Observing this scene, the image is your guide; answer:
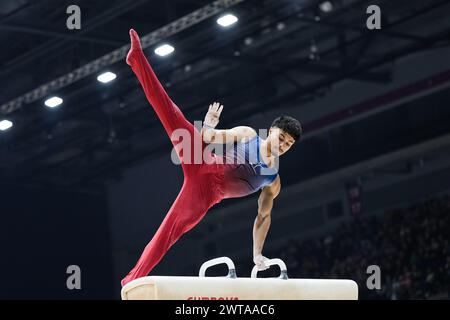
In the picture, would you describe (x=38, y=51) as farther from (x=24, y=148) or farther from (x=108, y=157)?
(x=108, y=157)

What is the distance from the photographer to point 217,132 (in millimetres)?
5871

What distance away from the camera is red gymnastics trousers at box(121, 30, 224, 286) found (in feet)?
19.7

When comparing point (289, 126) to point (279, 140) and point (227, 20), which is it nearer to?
point (279, 140)

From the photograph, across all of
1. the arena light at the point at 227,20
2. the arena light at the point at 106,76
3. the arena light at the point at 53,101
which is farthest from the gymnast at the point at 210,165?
the arena light at the point at 53,101

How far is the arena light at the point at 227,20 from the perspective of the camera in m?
13.8

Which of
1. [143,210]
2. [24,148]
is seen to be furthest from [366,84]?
[24,148]

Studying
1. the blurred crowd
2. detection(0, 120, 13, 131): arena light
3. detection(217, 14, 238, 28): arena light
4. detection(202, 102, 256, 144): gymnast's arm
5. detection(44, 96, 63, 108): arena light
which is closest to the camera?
detection(202, 102, 256, 144): gymnast's arm

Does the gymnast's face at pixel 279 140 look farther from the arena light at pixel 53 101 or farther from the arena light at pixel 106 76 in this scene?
the arena light at pixel 53 101

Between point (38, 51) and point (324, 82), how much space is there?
579cm

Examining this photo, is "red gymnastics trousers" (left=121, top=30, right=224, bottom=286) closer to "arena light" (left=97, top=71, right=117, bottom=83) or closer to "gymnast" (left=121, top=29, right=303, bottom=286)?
"gymnast" (left=121, top=29, right=303, bottom=286)

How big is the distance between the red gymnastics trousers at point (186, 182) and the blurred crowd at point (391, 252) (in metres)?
9.78

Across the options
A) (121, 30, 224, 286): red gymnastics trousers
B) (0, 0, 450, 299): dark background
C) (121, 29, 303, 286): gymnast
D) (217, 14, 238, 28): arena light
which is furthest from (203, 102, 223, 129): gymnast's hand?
(217, 14, 238, 28): arena light

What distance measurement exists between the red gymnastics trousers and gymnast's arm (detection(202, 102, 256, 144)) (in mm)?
150
